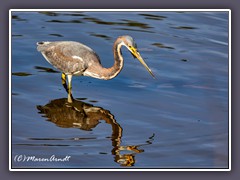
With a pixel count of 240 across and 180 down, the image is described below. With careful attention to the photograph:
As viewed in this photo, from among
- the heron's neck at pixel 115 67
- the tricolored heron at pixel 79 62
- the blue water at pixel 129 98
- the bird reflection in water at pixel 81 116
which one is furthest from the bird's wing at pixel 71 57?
the bird reflection in water at pixel 81 116

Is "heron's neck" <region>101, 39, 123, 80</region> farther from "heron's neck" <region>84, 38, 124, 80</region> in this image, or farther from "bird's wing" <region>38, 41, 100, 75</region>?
"bird's wing" <region>38, 41, 100, 75</region>

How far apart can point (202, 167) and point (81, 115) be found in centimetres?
302

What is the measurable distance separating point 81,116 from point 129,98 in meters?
1.11

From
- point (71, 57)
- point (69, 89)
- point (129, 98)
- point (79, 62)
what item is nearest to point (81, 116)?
point (69, 89)

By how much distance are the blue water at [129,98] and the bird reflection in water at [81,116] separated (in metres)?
0.02

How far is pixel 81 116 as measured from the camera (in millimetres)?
12758

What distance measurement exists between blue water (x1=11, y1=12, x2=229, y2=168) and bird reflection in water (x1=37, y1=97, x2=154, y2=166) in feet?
0.06

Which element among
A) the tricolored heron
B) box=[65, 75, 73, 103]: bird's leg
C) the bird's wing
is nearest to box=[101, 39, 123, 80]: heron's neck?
the tricolored heron

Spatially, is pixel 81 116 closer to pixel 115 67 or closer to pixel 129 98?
pixel 129 98

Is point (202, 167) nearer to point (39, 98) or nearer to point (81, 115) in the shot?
point (81, 115)

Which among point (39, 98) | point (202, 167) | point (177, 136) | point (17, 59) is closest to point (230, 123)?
point (202, 167)

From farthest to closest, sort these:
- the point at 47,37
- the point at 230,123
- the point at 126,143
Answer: the point at 47,37 < the point at 126,143 < the point at 230,123

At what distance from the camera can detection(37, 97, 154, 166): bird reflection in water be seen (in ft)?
37.9

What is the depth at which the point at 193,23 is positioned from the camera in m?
16.4
